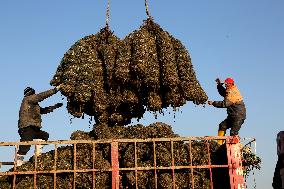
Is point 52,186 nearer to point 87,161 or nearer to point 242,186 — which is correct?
point 87,161

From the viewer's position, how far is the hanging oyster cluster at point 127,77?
31.4 feet

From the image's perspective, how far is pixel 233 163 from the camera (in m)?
8.04

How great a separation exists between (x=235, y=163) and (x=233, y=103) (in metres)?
2.30

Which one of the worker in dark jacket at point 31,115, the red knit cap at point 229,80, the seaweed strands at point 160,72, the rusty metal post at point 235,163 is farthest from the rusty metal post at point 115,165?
the red knit cap at point 229,80

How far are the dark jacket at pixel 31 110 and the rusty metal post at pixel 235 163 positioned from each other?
437 centimetres

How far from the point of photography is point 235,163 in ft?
26.4

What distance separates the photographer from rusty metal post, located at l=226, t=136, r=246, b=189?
793cm

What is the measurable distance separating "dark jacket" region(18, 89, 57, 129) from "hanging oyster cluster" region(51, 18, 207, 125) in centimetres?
45

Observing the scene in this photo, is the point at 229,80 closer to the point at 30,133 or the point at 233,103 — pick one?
the point at 233,103

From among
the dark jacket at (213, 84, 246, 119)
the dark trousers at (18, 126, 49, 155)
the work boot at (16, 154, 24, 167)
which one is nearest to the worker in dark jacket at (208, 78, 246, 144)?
the dark jacket at (213, 84, 246, 119)

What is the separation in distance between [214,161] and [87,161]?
2638 millimetres

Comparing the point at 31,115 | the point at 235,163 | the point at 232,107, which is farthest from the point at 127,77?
the point at 235,163

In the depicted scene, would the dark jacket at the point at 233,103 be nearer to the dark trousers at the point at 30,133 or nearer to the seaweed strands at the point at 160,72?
the seaweed strands at the point at 160,72

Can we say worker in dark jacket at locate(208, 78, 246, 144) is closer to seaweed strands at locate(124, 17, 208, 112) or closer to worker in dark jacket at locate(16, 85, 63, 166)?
seaweed strands at locate(124, 17, 208, 112)
